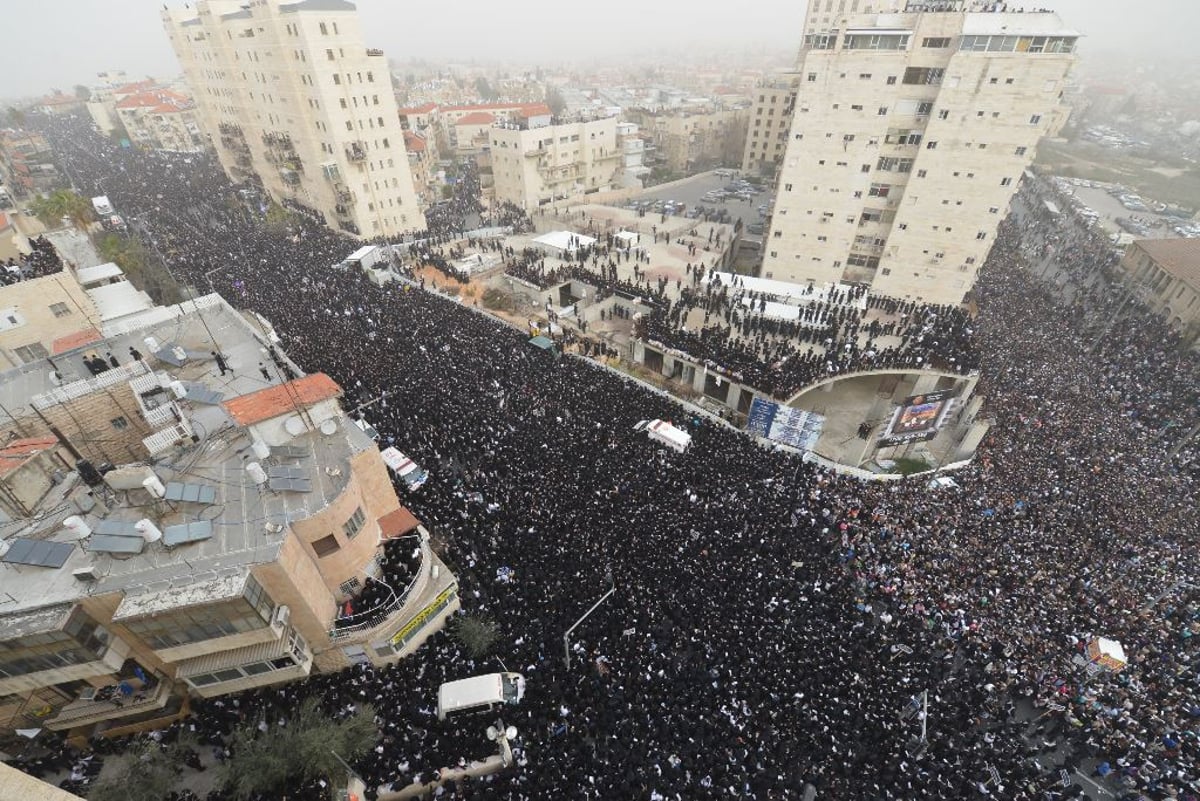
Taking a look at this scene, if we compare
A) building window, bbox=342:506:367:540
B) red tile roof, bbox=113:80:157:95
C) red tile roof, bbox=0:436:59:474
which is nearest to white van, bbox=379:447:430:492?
building window, bbox=342:506:367:540

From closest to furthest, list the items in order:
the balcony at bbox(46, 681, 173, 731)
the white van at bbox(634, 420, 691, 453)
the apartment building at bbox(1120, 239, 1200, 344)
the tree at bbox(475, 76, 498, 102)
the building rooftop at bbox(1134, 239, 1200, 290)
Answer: the balcony at bbox(46, 681, 173, 731) → the white van at bbox(634, 420, 691, 453) → the apartment building at bbox(1120, 239, 1200, 344) → the building rooftop at bbox(1134, 239, 1200, 290) → the tree at bbox(475, 76, 498, 102)

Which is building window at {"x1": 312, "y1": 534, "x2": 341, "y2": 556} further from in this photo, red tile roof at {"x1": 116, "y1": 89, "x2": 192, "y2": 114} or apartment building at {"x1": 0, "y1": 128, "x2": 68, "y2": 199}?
red tile roof at {"x1": 116, "y1": 89, "x2": 192, "y2": 114}

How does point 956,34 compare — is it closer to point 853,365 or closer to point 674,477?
point 853,365

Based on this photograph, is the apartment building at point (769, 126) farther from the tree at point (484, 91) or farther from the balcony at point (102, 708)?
the tree at point (484, 91)

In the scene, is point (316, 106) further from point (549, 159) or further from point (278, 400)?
point (278, 400)

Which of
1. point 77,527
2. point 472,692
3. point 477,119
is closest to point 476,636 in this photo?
point 472,692

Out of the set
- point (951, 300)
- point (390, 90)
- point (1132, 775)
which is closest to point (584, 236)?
point (390, 90)

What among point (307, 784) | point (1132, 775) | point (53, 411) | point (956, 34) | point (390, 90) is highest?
point (956, 34)
